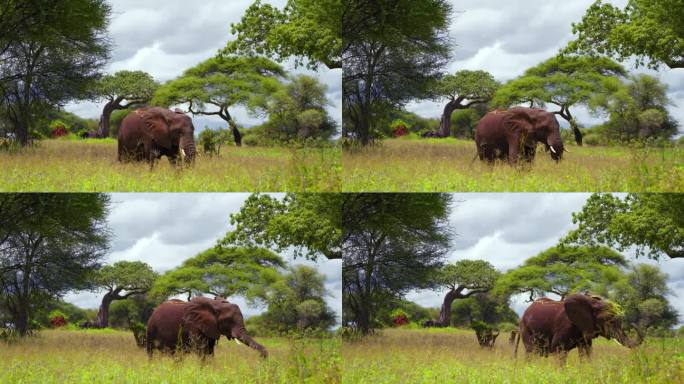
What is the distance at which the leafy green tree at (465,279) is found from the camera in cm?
2008

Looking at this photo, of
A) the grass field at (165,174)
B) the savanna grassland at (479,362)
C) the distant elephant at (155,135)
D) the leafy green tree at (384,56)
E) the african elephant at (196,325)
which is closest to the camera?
the savanna grassland at (479,362)

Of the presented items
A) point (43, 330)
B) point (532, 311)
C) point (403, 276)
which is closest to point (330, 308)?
point (403, 276)

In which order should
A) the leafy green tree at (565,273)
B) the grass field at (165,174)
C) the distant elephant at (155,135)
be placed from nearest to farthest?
1. the grass field at (165,174)
2. the leafy green tree at (565,273)
3. the distant elephant at (155,135)

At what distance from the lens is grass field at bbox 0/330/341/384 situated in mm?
16047

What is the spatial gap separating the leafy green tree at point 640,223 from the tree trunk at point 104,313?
31.1ft

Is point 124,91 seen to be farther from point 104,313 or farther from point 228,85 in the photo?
point 104,313

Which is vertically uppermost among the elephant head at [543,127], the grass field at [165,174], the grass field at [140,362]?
the elephant head at [543,127]

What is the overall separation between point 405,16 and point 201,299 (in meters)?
8.19

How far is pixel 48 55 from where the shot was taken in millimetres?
23609

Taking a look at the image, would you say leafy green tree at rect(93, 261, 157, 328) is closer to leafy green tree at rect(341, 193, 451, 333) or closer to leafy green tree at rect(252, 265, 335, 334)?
leafy green tree at rect(252, 265, 335, 334)

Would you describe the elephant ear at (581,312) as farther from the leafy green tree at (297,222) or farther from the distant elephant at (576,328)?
the leafy green tree at (297,222)

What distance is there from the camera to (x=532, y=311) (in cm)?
1931

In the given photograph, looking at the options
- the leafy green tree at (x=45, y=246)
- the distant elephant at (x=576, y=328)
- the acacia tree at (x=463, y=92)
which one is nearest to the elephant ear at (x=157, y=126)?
the leafy green tree at (x=45, y=246)

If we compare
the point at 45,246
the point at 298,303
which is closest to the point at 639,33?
the point at 298,303
